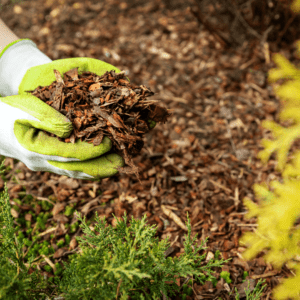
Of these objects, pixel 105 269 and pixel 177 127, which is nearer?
pixel 105 269

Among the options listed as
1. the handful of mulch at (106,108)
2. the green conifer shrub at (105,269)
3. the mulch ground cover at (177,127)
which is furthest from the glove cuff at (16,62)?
the green conifer shrub at (105,269)

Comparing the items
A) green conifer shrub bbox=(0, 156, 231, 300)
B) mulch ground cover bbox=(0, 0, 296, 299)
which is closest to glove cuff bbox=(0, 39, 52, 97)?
mulch ground cover bbox=(0, 0, 296, 299)

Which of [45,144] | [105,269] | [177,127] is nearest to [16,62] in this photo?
[45,144]

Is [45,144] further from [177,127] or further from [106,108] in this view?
[177,127]

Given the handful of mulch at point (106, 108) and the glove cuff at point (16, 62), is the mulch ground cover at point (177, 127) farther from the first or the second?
the glove cuff at point (16, 62)

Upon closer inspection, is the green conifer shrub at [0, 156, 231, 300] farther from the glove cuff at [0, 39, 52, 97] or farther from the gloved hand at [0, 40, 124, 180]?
the glove cuff at [0, 39, 52, 97]

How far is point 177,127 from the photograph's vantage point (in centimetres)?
320

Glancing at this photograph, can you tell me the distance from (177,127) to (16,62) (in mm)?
1832

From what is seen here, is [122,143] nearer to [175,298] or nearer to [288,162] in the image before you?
[175,298]

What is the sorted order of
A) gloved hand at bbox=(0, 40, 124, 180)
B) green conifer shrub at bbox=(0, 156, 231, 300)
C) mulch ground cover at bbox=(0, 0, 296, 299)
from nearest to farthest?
1. green conifer shrub at bbox=(0, 156, 231, 300)
2. gloved hand at bbox=(0, 40, 124, 180)
3. mulch ground cover at bbox=(0, 0, 296, 299)

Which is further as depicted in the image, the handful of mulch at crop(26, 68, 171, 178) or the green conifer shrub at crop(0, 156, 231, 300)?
the handful of mulch at crop(26, 68, 171, 178)

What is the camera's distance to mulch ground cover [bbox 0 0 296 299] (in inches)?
93.7

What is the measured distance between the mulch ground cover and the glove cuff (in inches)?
35.9

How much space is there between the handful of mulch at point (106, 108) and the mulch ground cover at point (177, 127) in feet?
2.40
